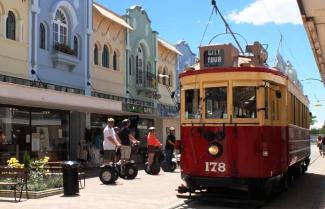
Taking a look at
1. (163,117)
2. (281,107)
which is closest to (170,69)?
(163,117)

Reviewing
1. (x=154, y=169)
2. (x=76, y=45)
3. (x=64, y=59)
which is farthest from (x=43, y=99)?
(x=76, y=45)

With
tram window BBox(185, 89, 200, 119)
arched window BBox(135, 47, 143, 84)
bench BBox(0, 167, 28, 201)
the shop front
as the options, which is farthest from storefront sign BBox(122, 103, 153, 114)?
tram window BBox(185, 89, 200, 119)

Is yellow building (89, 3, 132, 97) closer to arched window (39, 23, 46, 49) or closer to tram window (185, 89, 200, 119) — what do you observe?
arched window (39, 23, 46, 49)

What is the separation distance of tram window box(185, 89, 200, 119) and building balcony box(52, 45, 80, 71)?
11245 millimetres

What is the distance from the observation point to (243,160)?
11086 millimetres

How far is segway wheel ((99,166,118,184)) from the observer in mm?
15211

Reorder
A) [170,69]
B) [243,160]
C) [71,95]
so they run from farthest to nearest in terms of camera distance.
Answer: [170,69] → [71,95] → [243,160]

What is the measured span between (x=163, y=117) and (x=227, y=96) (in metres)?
21.7

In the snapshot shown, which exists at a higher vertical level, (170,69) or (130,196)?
(170,69)

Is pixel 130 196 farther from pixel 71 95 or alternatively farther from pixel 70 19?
pixel 70 19

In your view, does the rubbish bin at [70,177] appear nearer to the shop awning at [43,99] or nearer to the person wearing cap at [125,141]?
the person wearing cap at [125,141]

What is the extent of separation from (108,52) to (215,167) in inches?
677

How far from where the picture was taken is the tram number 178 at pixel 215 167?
11188 mm

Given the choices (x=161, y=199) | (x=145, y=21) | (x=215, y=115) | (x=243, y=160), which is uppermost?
(x=145, y=21)
